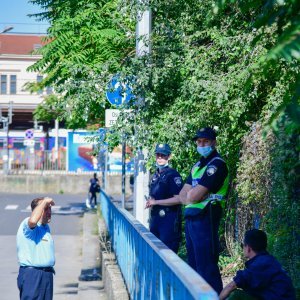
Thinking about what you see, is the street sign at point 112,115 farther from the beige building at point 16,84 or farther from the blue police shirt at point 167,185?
the beige building at point 16,84

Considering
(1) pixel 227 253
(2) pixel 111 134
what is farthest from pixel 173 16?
(1) pixel 227 253

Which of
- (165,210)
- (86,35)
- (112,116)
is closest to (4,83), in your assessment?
(86,35)

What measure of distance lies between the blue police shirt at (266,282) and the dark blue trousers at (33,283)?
3332 mm

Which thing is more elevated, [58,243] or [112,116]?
[112,116]

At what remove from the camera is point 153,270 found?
6.88 m

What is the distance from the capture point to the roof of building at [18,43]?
7938 cm

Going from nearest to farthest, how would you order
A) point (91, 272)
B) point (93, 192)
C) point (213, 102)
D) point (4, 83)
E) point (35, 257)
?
point (35, 257), point (213, 102), point (91, 272), point (93, 192), point (4, 83)

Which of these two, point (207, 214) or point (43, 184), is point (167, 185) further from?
point (43, 184)

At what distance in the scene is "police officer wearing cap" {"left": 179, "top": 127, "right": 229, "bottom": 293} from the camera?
8.55 metres

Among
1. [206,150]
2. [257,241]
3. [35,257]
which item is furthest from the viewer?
[35,257]

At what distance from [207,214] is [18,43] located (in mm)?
76317

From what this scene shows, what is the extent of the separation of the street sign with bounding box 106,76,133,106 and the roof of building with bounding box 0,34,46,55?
64594 mm

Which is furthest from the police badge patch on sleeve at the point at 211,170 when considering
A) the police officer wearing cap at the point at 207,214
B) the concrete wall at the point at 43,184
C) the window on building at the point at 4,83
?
the window on building at the point at 4,83

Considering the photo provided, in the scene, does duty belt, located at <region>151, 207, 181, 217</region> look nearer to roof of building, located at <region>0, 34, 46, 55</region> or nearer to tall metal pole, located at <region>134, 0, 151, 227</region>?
tall metal pole, located at <region>134, 0, 151, 227</region>
